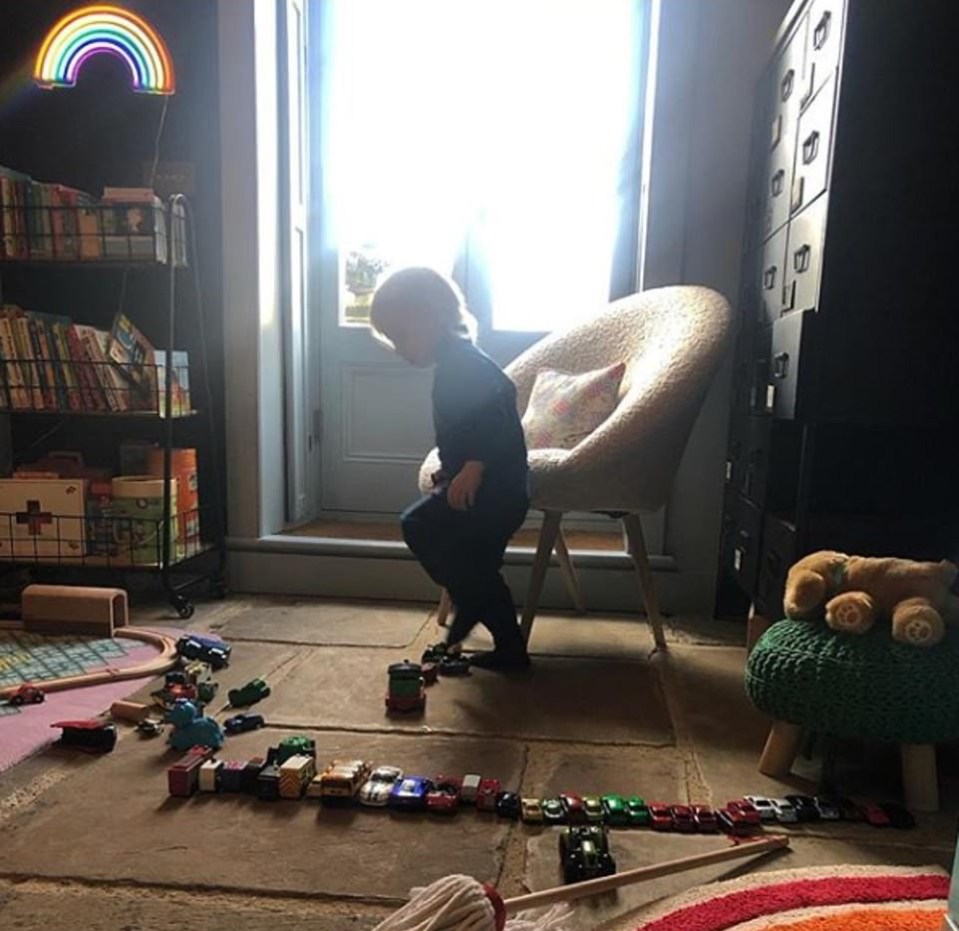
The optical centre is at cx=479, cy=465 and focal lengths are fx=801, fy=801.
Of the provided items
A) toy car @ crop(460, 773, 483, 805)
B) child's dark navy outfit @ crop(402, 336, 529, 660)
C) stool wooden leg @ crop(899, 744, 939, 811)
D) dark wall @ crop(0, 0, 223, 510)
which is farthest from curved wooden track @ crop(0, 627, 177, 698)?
stool wooden leg @ crop(899, 744, 939, 811)

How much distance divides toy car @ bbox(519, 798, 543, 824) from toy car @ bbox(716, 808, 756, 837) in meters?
0.25

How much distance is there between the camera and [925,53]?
141cm

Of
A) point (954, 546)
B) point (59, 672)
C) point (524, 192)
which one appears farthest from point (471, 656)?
→ point (524, 192)

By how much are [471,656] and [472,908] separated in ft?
3.39

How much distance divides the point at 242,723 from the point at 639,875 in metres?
0.76

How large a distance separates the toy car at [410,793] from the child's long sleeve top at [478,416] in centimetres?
70

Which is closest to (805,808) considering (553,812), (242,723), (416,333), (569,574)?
(553,812)

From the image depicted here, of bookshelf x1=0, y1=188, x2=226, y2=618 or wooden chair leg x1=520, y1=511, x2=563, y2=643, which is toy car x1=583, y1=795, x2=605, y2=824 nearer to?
wooden chair leg x1=520, y1=511, x2=563, y2=643

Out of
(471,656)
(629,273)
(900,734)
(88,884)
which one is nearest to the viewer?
(88,884)

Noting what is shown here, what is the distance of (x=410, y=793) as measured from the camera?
1141 millimetres

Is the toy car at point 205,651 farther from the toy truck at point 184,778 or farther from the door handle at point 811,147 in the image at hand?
the door handle at point 811,147

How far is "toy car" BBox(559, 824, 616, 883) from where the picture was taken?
3.19ft

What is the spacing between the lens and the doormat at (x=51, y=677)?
134 centimetres

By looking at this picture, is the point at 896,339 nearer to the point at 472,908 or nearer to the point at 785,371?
the point at 785,371
